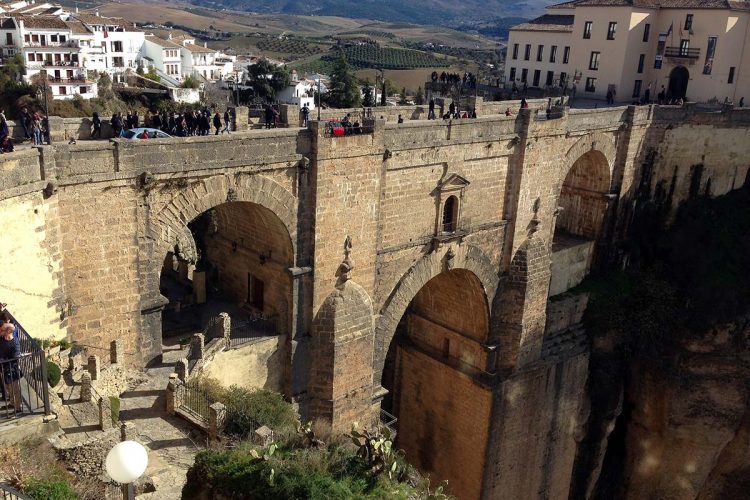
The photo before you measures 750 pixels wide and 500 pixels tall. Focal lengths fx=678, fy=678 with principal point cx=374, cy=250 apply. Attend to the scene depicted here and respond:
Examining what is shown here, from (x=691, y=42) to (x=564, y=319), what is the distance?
18.5 meters

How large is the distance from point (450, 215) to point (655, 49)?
22123mm

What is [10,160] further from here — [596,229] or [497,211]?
[596,229]

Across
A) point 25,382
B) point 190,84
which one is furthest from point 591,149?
point 190,84

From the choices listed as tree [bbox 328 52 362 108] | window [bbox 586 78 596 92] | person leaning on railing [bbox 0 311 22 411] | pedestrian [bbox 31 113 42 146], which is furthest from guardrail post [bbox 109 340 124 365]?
tree [bbox 328 52 362 108]

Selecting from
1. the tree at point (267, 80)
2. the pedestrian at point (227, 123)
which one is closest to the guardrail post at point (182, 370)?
the pedestrian at point (227, 123)

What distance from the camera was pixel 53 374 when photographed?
11.2m

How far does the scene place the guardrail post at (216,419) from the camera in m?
12.1

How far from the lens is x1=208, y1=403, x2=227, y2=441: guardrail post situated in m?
12.1

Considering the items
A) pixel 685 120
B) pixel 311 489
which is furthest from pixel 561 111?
pixel 311 489

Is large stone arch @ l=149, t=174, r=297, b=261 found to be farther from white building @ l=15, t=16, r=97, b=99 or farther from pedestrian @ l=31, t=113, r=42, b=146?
white building @ l=15, t=16, r=97, b=99

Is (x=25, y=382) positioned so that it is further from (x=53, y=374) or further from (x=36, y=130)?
(x=36, y=130)

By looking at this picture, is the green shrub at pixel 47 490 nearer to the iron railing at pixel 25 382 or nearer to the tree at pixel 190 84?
the iron railing at pixel 25 382

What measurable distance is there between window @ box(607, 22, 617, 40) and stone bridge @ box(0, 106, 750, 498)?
1011cm

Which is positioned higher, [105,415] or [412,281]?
[412,281]
